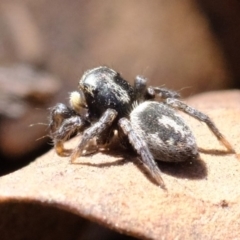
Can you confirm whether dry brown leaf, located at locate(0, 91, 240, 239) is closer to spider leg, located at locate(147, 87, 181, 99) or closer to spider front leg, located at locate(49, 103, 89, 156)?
spider front leg, located at locate(49, 103, 89, 156)

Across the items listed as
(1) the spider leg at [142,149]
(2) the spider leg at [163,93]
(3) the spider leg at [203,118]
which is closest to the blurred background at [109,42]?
(2) the spider leg at [163,93]

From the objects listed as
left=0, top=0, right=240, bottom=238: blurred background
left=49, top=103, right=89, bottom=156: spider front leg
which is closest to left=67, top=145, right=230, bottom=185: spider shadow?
left=49, top=103, right=89, bottom=156: spider front leg

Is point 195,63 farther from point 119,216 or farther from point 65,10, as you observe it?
point 119,216

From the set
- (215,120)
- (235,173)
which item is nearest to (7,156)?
(215,120)

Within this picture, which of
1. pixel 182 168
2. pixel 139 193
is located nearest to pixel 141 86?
pixel 182 168

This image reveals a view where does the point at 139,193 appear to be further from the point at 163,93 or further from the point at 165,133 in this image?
the point at 163,93

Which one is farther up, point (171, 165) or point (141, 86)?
point (141, 86)
